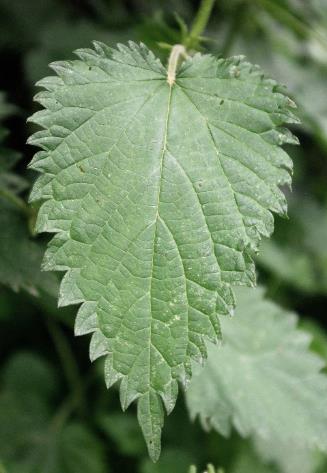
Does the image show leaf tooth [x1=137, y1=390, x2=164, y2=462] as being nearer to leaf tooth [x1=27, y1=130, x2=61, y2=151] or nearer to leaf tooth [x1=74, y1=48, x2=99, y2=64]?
leaf tooth [x1=27, y1=130, x2=61, y2=151]

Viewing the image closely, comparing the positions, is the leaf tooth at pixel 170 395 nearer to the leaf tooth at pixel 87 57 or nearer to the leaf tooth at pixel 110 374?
the leaf tooth at pixel 110 374

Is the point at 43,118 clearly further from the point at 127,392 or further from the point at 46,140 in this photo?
A: the point at 127,392

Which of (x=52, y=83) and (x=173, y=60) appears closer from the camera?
(x=52, y=83)

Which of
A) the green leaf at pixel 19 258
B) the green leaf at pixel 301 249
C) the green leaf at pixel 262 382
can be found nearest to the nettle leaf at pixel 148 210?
the green leaf at pixel 19 258

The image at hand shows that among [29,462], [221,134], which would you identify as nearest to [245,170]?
[221,134]

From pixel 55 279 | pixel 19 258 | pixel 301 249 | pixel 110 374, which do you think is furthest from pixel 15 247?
pixel 301 249
